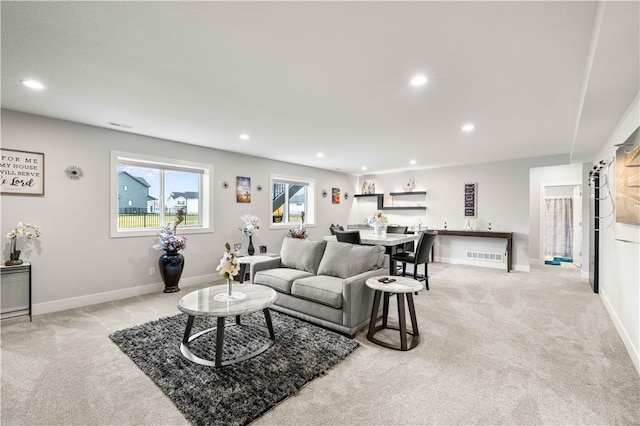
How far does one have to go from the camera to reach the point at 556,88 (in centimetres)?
270

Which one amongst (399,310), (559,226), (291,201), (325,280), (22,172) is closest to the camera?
(399,310)

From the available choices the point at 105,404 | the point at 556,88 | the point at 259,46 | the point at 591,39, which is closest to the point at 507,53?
the point at 591,39

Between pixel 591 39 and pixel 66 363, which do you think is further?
pixel 66 363

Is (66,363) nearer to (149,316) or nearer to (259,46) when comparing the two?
(149,316)

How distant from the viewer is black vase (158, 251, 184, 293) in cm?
434

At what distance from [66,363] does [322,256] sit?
8.68 ft

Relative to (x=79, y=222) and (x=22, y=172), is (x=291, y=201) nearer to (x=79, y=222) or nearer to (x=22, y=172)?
(x=79, y=222)

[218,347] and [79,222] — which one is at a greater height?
[79,222]

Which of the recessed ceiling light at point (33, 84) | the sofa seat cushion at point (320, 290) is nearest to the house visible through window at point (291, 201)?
the sofa seat cushion at point (320, 290)

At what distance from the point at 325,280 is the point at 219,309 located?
1.32 metres

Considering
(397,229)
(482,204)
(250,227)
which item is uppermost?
(482,204)

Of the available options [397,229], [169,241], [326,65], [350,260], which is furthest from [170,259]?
[397,229]

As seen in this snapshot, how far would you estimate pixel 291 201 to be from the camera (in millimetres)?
7219

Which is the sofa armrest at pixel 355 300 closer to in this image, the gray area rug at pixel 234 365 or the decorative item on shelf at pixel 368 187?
the gray area rug at pixel 234 365
